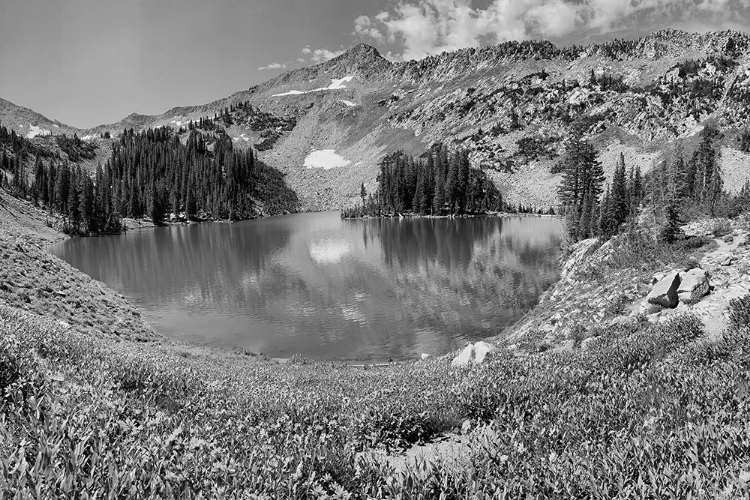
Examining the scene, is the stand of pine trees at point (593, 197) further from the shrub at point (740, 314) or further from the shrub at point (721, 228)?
the shrub at point (740, 314)

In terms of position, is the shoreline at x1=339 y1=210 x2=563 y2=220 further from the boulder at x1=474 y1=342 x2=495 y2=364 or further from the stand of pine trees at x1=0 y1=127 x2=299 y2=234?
the boulder at x1=474 y1=342 x2=495 y2=364

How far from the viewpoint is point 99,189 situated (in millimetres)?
132750

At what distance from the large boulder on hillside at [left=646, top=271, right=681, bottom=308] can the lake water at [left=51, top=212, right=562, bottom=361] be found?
1396 centimetres

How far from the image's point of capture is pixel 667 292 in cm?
1398

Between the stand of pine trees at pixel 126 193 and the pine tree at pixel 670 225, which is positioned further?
the stand of pine trees at pixel 126 193

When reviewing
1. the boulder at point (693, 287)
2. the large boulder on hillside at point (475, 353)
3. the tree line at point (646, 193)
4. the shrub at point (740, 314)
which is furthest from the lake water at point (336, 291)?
the shrub at point (740, 314)

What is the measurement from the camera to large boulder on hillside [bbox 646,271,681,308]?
1393 cm

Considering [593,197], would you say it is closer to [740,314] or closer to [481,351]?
[481,351]

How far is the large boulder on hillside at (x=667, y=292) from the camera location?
13.9 m

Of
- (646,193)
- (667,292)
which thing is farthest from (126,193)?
(667,292)

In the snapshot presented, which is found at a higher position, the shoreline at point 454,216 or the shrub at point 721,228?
the shrub at point 721,228

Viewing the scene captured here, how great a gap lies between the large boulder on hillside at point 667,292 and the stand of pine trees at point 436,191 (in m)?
133

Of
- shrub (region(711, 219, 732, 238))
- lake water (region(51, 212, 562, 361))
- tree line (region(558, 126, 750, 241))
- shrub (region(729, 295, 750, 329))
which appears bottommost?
Answer: lake water (region(51, 212, 562, 361))

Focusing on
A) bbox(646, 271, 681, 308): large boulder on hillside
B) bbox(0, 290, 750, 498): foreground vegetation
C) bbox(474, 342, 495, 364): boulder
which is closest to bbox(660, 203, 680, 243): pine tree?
bbox(646, 271, 681, 308): large boulder on hillside
